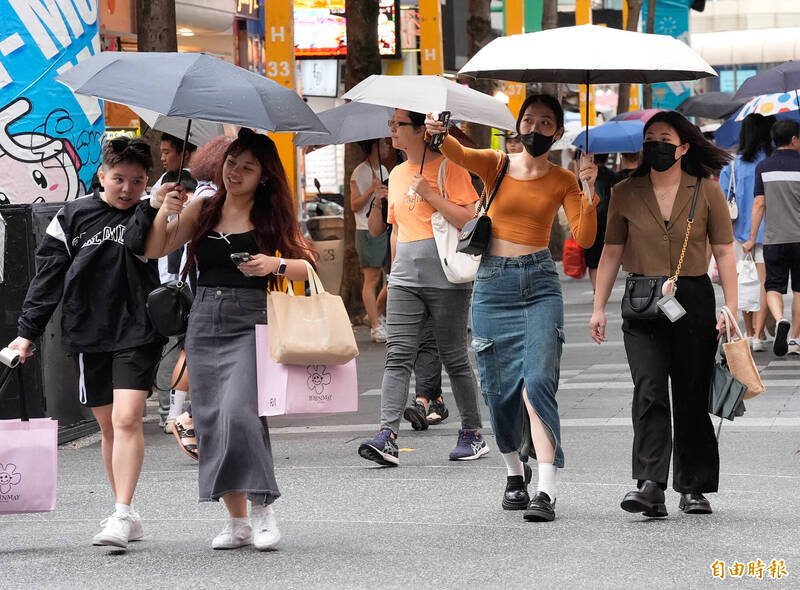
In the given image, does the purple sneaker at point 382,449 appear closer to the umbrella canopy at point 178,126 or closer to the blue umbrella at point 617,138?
the umbrella canopy at point 178,126

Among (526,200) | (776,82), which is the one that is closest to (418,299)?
(526,200)

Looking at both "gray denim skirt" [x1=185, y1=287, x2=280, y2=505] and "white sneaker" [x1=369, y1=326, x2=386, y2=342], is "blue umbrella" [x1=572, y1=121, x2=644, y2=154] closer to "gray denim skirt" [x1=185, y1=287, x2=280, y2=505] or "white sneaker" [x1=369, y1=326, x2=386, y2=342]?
"white sneaker" [x1=369, y1=326, x2=386, y2=342]

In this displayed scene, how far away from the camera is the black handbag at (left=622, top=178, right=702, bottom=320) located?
636cm

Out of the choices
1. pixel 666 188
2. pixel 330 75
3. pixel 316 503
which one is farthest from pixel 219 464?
pixel 330 75

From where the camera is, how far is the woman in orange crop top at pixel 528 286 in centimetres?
651

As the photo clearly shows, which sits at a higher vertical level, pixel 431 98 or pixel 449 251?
pixel 431 98

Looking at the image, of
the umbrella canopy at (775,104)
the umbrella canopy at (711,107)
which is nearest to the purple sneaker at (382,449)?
the umbrella canopy at (775,104)

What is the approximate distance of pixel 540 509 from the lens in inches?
253

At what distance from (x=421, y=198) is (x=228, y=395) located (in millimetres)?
2536

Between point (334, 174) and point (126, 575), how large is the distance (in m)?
32.6

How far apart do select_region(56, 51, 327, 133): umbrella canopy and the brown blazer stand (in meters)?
1.53

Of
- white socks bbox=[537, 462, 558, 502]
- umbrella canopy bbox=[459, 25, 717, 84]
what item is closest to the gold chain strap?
umbrella canopy bbox=[459, 25, 717, 84]

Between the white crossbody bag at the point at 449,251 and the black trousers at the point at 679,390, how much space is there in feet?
5.19

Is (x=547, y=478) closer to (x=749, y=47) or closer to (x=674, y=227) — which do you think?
(x=674, y=227)
